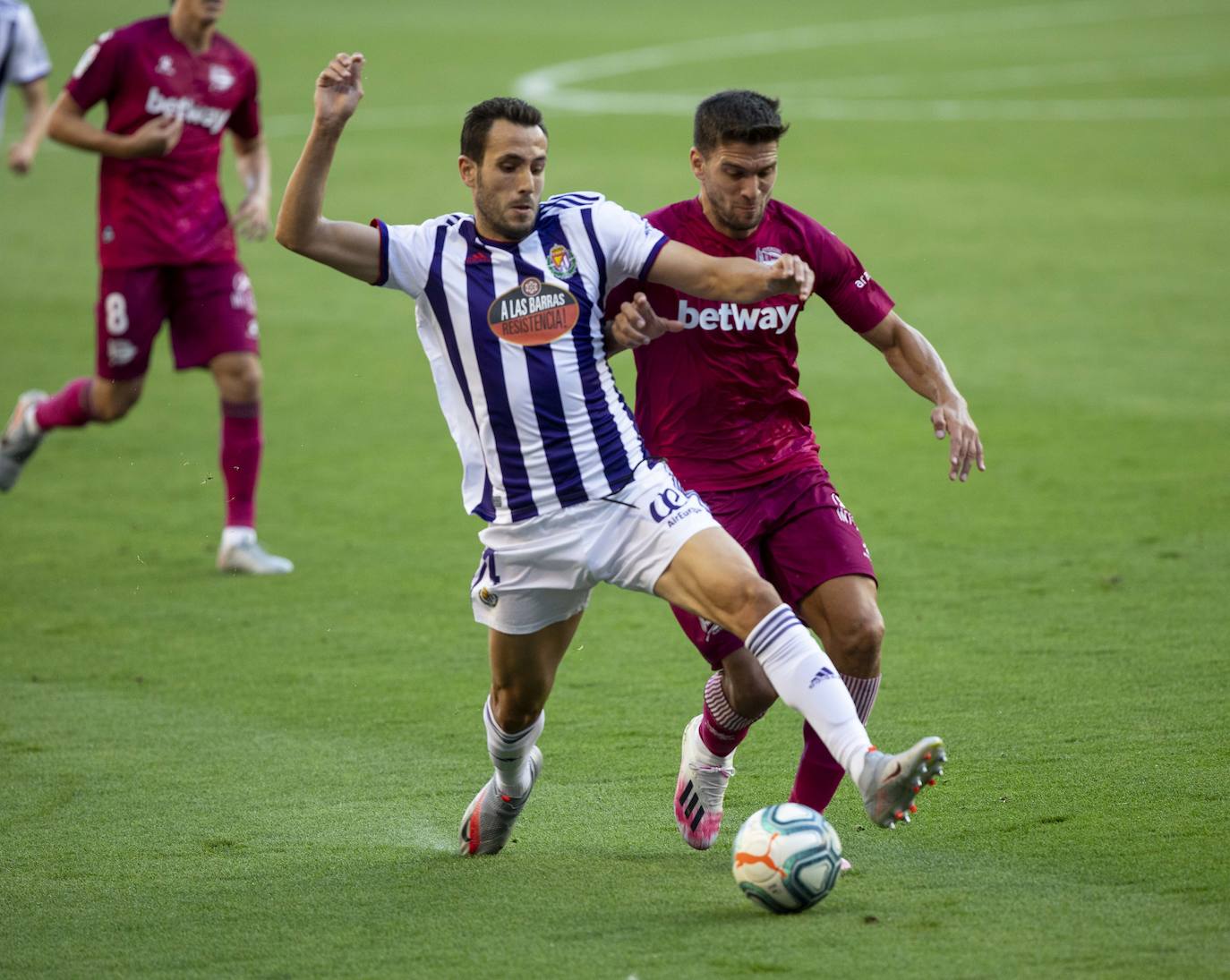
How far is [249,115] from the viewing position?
9.59 meters

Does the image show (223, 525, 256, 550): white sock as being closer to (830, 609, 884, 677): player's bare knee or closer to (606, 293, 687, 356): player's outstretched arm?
(606, 293, 687, 356): player's outstretched arm

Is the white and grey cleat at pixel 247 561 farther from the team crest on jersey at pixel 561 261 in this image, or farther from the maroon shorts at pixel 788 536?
the team crest on jersey at pixel 561 261

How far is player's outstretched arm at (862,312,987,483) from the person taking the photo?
5215 millimetres

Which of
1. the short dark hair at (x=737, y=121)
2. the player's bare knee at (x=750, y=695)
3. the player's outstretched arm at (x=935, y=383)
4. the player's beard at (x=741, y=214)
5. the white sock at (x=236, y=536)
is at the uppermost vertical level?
the short dark hair at (x=737, y=121)

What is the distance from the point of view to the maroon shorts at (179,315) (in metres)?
9.17

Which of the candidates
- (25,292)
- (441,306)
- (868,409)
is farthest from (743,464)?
(25,292)

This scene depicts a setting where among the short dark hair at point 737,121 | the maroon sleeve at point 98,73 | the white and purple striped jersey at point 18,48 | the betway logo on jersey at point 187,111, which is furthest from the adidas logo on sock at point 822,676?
the white and purple striped jersey at point 18,48

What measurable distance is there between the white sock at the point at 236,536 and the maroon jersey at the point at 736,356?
3.88 metres

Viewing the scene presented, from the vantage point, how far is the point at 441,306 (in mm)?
5113

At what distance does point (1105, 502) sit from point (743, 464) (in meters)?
4.68

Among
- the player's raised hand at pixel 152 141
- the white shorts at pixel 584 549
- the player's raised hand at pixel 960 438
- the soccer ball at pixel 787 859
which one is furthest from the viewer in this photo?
the player's raised hand at pixel 152 141

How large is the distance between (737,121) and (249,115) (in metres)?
→ 4.96

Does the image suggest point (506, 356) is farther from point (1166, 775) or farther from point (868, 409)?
point (868, 409)

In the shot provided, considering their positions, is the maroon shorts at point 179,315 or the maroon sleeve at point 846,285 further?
the maroon shorts at point 179,315
